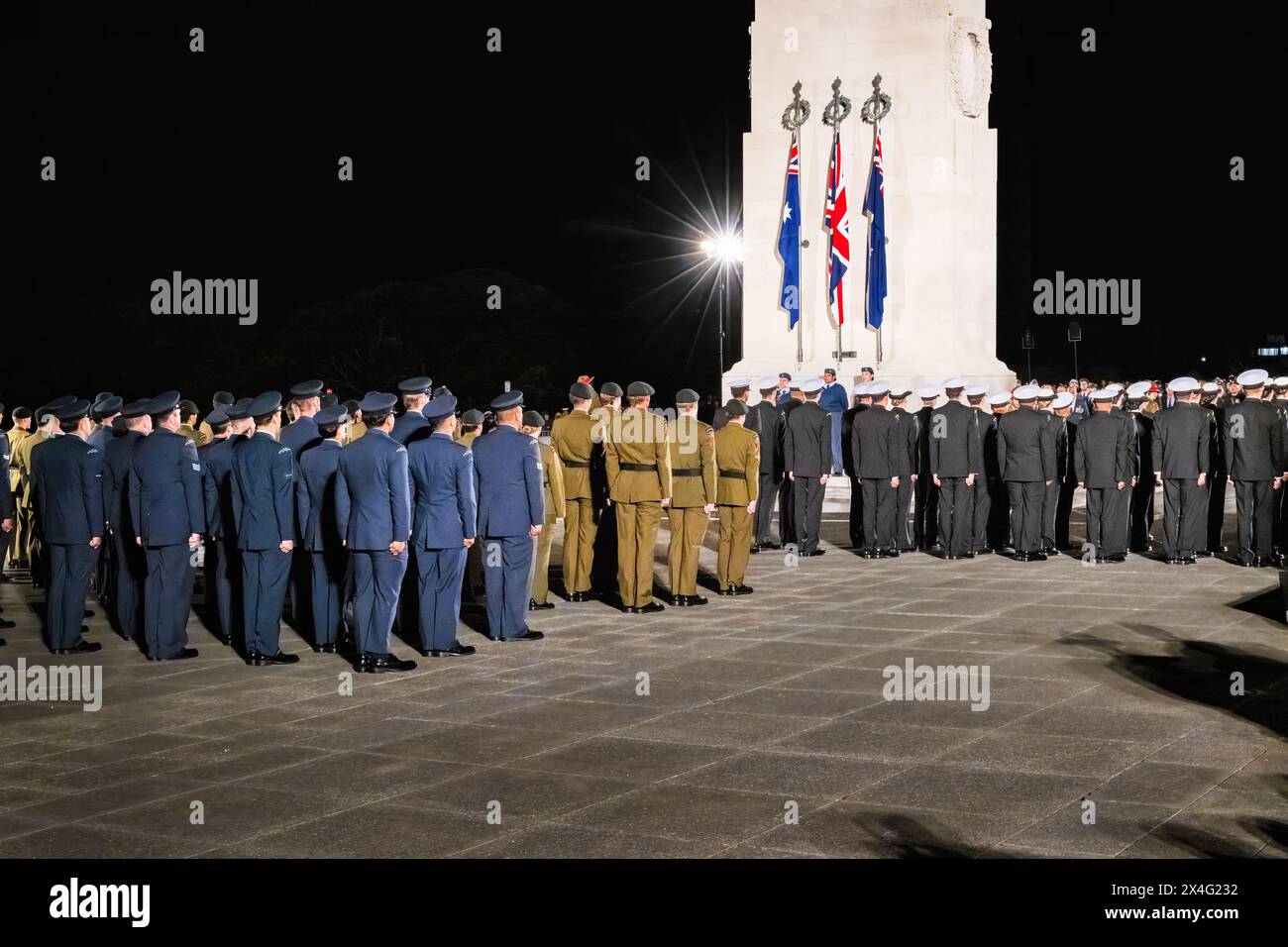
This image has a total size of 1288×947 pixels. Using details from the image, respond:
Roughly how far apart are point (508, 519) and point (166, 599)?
2.38 metres

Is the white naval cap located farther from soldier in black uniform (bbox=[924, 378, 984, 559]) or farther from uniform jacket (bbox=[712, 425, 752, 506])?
uniform jacket (bbox=[712, 425, 752, 506])

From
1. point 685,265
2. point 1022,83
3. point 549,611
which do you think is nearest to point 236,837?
point 549,611

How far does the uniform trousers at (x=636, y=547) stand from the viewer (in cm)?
1094

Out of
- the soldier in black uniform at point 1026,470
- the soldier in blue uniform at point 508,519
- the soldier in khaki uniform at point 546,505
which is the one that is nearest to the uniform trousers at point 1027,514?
the soldier in black uniform at point 1026,470

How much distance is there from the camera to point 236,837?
5.28 m

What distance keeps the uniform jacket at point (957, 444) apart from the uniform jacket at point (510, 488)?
5941mm

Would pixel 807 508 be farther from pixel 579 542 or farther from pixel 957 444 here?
pixel 579 542

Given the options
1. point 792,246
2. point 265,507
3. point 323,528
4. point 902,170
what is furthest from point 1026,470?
point 902,170

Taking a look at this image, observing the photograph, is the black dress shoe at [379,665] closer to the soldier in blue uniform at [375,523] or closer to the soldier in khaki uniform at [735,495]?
the soldier in blue uniform at [375,523]

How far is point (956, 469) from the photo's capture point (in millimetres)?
14406

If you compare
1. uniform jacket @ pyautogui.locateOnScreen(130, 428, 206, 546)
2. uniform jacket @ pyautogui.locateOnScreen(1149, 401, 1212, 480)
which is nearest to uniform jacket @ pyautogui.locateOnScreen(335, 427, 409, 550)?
uniform jacket @ pyautogui.locateOnScreen(130, 428, 206, 546)

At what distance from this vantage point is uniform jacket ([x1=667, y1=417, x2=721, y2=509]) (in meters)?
11.4
